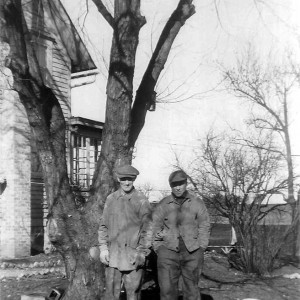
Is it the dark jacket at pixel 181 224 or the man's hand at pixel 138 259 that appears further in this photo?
the dark jacket at pixel 181 224

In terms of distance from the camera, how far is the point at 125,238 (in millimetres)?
5109

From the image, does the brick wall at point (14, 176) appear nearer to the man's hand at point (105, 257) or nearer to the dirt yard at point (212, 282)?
the dirt yard at point (212, 282)

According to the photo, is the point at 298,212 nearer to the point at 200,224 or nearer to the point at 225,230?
the point at 200,224

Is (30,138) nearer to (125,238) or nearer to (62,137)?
(62,137)

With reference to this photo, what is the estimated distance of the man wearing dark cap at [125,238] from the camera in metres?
5.05

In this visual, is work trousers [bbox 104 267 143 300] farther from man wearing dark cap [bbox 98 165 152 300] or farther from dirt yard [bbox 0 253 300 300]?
dirt yard [bbox 0 253 300 300]

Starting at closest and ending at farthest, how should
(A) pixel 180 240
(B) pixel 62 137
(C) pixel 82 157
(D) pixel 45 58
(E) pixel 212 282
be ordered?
(A) pixel 180 240
(B) pixel 62 137
(E) pixel 212 282
(D) pixel 45 58
(C) pixel 82 157

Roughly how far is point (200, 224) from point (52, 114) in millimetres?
2423

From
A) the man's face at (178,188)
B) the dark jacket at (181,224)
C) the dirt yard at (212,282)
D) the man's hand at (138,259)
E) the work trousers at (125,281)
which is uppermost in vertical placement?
the man's face at (178,188)

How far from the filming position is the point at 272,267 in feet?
29.8

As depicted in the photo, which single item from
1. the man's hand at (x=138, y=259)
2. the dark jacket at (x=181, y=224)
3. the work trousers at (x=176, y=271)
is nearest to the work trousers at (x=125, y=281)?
the man's hand at (x=138, y=259)

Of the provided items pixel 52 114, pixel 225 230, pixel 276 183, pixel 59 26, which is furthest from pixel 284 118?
pixel 52 114

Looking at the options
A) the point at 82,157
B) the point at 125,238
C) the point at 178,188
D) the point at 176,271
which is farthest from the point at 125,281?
the point at 82,157

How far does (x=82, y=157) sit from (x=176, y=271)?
383 inches
